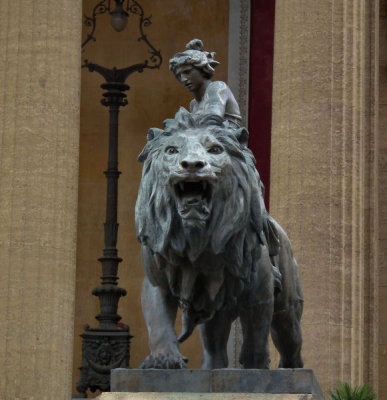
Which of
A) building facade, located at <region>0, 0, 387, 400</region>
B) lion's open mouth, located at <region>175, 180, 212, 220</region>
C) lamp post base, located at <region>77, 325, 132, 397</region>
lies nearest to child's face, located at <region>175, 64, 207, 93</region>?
lion's open mouth, located at <region>175, 180, 212, 220</region>

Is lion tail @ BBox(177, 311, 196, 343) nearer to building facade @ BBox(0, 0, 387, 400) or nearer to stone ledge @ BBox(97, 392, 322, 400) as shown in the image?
stone ledge @ BBox(97, 392, 322, 400)

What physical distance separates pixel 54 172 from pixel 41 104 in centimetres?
105

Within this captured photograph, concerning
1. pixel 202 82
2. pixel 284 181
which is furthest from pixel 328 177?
pixel 202 82

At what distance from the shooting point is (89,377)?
33.0m

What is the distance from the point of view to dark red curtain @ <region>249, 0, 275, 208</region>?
37.2 metres

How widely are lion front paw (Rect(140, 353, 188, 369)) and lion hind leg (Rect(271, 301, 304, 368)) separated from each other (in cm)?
170

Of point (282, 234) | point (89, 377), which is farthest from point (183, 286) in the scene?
point (89, 377)

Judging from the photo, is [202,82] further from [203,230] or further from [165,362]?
[165,362]

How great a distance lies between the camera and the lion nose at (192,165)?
1447 centimetres

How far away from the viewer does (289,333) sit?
1659cm

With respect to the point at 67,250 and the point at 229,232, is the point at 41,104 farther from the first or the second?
the point at 229,232

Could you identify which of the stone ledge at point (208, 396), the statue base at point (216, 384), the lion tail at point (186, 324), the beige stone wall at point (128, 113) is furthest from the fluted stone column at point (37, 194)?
the stone ledge at point (208, 396)

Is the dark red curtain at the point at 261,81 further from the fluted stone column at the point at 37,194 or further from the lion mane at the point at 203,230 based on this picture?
the lion mane at the point at 203,230

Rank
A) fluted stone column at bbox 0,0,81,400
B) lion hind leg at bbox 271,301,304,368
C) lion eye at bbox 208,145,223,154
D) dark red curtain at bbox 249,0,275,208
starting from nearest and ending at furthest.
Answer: lion eye at bbox 208,145,223,154 < lion hind leg at bbox 271,301,304,368 < fluted stone column at bbox 0,0,81,400 < dark red curtain at bbox 249,0,275,208
